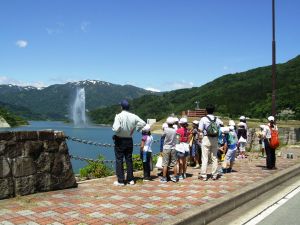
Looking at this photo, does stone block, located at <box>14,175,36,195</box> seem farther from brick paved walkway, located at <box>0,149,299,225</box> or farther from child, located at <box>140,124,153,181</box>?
child, located at <box>140,124,153,181</box>

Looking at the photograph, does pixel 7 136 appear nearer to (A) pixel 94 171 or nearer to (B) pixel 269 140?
(A) pixel 94 171

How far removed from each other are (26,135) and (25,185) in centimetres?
92

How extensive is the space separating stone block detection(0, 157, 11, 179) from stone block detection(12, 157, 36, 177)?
101 mm

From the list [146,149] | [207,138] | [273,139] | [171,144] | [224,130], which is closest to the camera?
[171,144]

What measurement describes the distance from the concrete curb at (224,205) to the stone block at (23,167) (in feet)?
9.82

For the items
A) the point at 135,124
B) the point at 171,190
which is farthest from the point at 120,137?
the point at 171,190

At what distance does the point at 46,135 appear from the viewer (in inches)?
299

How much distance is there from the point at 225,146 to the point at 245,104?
409 ft

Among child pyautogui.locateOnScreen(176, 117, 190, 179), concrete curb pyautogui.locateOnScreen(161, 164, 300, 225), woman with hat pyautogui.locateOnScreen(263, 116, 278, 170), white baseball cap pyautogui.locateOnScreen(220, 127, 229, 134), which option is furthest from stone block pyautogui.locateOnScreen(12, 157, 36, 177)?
woman with hat pyautogui.locateOnScreen(263, 116, 278, 170)

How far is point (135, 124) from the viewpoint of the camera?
848cm

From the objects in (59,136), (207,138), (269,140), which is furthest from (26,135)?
(269,140)

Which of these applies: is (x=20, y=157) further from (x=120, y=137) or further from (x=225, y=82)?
(x=225, y=82)

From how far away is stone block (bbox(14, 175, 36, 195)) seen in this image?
6969 mm

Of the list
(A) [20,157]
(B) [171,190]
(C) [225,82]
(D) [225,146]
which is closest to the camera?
(A) [20,157]
